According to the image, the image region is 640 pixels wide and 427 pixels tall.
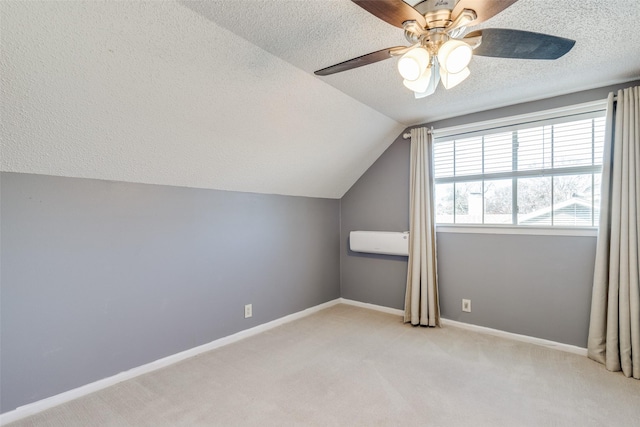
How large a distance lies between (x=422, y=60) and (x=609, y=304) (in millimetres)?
2431

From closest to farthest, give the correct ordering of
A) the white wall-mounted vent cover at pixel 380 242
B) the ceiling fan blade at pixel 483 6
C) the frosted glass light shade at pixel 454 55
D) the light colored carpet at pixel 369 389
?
1. the ceiling fan blade at pixel 483 6
2. the frosted glass light shade at pixel 454 55
3. the light colored carpet at pixel 369 389
4. the white wall-mounted vent cover at pixel 380 242

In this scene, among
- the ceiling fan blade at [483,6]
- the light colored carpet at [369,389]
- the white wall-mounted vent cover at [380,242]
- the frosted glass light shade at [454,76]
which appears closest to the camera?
the ceiling fan blade at [483,6]

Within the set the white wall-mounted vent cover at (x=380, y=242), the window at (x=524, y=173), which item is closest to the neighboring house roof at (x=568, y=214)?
the window at (x=524, y=173)

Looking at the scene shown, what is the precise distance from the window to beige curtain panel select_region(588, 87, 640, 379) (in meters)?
0.19

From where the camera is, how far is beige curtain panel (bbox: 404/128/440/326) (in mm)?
3264

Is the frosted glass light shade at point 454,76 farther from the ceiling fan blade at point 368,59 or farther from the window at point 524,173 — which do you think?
the window at point 524,173

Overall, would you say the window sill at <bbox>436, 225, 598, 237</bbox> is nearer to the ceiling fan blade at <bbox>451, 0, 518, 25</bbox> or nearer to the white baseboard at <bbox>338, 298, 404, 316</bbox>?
the white baseboard at <bbox>338, 298, 404, 316</bbox>

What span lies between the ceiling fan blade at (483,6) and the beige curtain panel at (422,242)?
2148mm

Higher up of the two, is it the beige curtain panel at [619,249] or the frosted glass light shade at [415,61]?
the frosted glass light shade at [415,61]

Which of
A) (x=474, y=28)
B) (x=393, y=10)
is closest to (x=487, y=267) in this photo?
(x=474, y=28)

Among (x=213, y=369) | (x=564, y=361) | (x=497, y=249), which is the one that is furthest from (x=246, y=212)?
(x=564, y=361)

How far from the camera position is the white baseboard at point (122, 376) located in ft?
5.97

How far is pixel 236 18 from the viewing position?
1.64 metres

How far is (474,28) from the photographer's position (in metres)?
1.78
